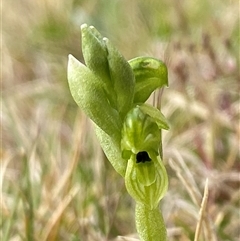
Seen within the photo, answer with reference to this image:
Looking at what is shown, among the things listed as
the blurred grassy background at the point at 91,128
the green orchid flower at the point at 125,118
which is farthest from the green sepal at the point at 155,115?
the blurred grassy background at the point at 91,128

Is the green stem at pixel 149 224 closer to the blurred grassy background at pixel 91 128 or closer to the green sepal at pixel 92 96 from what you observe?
the green sepal at pixel 92 96

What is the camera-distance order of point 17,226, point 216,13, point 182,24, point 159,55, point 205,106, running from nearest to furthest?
point 17,226, point 205,106, point 159,55, point 182,24, point 216,13

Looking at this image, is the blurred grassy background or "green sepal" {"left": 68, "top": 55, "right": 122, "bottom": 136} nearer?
"green sepal" {"left": 68, "top": 55, "right": 122, "bottom": 136}

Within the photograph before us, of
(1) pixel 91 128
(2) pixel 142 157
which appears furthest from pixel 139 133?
(1) pixel 91 128

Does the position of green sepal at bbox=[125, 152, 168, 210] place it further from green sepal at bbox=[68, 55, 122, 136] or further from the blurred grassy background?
the blurred grassy background

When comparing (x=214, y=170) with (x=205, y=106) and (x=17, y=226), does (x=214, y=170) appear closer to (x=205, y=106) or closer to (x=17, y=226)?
(x=205, y=106)

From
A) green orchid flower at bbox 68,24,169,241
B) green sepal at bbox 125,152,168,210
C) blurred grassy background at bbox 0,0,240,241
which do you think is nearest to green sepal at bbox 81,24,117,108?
green orchid flower at bbox 68,24,169,241

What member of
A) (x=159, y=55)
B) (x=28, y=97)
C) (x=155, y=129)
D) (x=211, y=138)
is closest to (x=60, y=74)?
(x=28, y=97)
